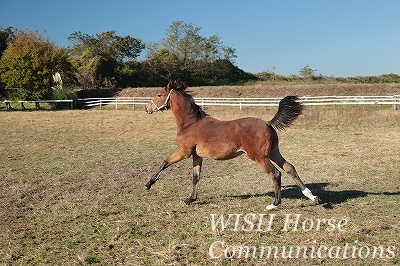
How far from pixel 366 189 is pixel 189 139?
12.4 ft

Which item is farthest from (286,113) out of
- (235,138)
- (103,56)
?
(103,56)

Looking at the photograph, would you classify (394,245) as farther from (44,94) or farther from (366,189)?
(44,94)

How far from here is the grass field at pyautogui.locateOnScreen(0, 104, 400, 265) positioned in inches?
184

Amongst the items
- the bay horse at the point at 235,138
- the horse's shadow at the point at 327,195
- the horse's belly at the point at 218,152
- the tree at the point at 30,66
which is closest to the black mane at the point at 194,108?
the bay horse at the point at 235,138

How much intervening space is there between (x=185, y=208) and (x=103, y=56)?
45546mm

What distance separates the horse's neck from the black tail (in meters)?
1.46

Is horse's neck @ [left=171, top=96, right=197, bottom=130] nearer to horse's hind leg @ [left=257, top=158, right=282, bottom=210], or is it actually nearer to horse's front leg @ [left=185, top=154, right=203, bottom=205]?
horse's front leg @ [left=185, top=154, right=203, bottom=205]

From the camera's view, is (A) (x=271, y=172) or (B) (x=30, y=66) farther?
(B) (x=30, y=66)

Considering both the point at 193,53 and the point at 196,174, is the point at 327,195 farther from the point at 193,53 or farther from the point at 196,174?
the point at 193,53

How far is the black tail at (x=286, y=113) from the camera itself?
6.69 m

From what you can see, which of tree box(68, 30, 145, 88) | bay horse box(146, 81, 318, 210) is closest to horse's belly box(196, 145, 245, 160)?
bay horse box(146, 81, 318, 210)

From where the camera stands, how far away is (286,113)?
22.0 ft

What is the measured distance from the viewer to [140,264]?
4.41 metres

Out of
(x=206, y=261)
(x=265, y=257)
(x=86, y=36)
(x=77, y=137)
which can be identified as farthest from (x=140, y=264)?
(x=86, y=36)
